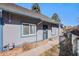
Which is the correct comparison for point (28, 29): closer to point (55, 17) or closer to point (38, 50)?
point (38, 50)

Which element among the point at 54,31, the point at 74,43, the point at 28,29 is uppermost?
the point at 28,29

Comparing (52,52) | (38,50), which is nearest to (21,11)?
(38,50)

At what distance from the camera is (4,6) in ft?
29.0

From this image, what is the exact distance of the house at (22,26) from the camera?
9070mm

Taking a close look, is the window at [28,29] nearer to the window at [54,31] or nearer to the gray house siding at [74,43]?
the window at [54,31]

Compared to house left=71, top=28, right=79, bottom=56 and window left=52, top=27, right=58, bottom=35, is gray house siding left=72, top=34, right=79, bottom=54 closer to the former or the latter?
house left=71, top=28, right=79, bottom=56

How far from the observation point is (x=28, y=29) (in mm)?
A: 10648

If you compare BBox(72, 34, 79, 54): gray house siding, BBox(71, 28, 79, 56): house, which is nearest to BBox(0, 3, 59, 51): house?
BBox(71, 28, 79, 56): house

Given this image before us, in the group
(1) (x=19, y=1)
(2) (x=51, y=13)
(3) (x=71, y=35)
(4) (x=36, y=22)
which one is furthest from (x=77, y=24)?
(1) (x=19, y=1)

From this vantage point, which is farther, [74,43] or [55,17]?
[55,17]

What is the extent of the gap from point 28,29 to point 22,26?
57cm

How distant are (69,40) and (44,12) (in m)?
1.77

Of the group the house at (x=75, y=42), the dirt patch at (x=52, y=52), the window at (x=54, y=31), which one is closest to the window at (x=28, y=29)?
the window at (x=54, y=31)

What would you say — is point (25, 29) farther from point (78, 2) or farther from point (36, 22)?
point (78, 2)
